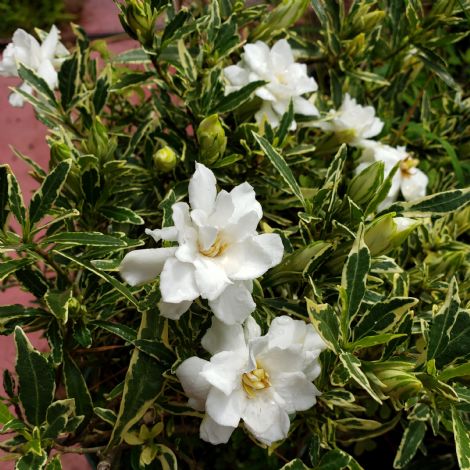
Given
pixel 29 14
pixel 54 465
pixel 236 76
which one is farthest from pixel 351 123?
pixel 29 14

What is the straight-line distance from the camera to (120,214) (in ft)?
2.47

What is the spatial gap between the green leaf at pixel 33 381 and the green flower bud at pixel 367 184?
408 millimetres

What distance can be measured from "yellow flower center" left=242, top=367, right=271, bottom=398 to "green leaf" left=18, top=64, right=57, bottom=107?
511 millimetres

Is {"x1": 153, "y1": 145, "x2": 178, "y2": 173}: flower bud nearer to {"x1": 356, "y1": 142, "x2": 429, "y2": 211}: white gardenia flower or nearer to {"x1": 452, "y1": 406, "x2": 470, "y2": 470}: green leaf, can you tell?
{"x1": 356, "y1": 142, "x2": 429, "y2": 211}: white gardenia flower

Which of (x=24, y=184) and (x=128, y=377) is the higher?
(x=128, y=377)

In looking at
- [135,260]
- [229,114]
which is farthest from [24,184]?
[135,260]

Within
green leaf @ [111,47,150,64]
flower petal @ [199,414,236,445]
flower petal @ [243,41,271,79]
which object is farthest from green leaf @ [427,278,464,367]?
green leaf @ [111,47,150,64]

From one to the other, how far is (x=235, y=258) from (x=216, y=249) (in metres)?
0.02

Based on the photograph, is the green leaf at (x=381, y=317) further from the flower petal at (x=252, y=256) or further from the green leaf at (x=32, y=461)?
the green leaf at (x=32, y=461)

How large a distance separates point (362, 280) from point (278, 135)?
0.30m

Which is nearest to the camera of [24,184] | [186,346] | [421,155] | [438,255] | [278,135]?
[186,346]

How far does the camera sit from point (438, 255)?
35.2 inches

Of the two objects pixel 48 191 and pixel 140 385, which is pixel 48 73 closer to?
pixel 48 191

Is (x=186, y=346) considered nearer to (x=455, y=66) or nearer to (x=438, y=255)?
Result: (x=438, y=255)
